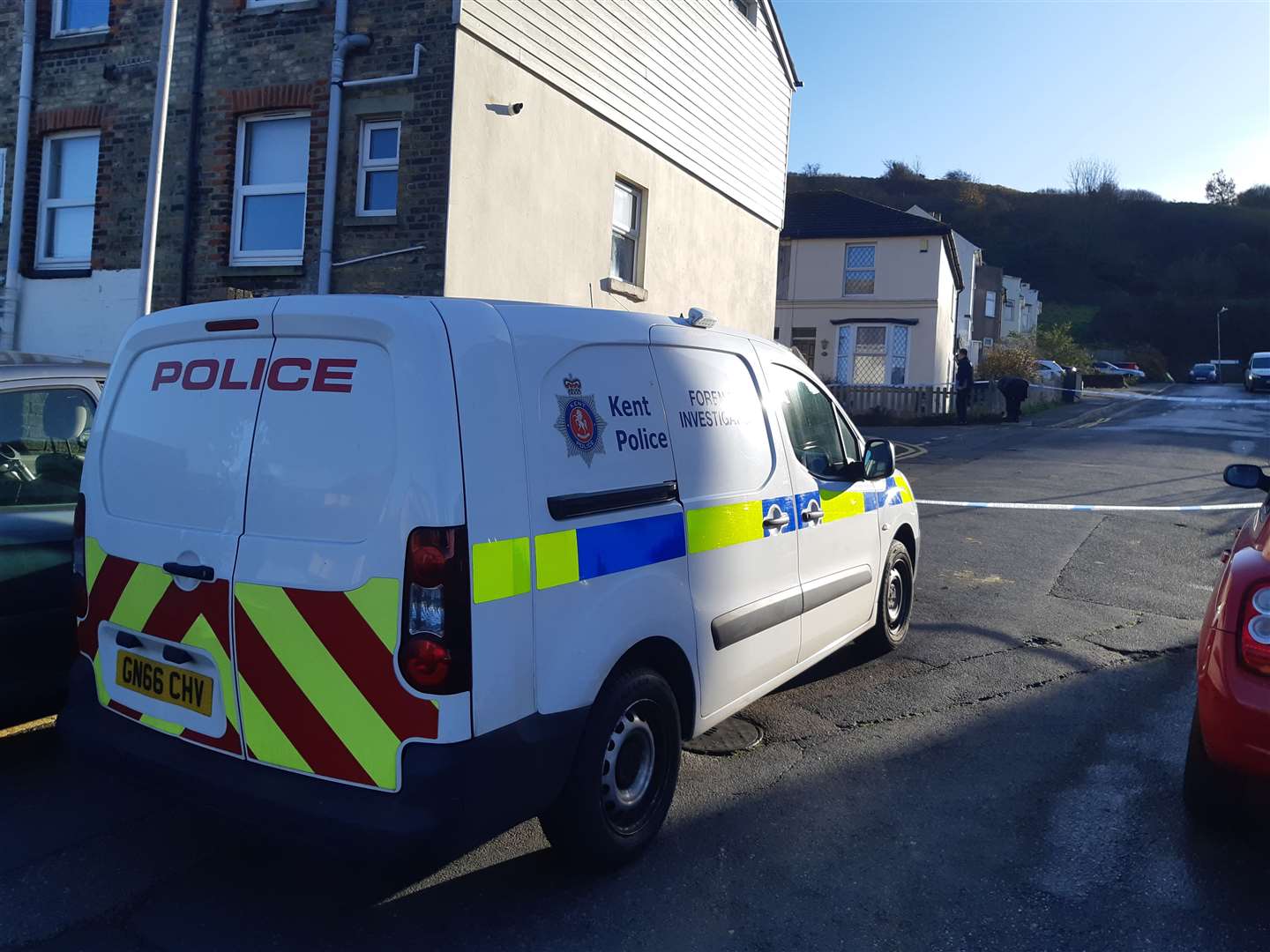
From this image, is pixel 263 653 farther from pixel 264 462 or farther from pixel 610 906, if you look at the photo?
pixel 610 906

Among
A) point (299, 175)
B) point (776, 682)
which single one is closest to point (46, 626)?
point (776, 682)

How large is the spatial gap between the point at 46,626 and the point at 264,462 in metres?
1.81

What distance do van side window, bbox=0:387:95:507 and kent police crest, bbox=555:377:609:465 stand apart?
248cm

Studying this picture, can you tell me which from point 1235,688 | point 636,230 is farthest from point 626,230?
point 1235,688

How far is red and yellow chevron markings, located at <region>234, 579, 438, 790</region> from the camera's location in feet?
9.79

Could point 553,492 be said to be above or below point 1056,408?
below

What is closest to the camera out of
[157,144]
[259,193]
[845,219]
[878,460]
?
[878,460]

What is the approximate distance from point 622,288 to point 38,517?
9.92 metres

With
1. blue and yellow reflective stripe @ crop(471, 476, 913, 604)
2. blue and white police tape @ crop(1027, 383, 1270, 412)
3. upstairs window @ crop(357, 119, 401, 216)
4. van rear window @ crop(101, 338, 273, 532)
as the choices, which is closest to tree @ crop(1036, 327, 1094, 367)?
blue and white police tape @ crop(1027, 383, 1270, 412)

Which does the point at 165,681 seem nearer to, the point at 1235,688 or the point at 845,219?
the point at 1235,688

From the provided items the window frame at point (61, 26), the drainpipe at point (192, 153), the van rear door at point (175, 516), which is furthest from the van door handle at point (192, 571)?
the window frame at point (61, 26)

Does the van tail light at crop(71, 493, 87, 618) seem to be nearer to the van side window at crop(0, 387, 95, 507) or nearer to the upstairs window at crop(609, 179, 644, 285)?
the van side window at crop(0, 387, 95, 507)

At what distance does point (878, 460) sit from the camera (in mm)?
5613

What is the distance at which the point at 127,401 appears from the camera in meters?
3.68
